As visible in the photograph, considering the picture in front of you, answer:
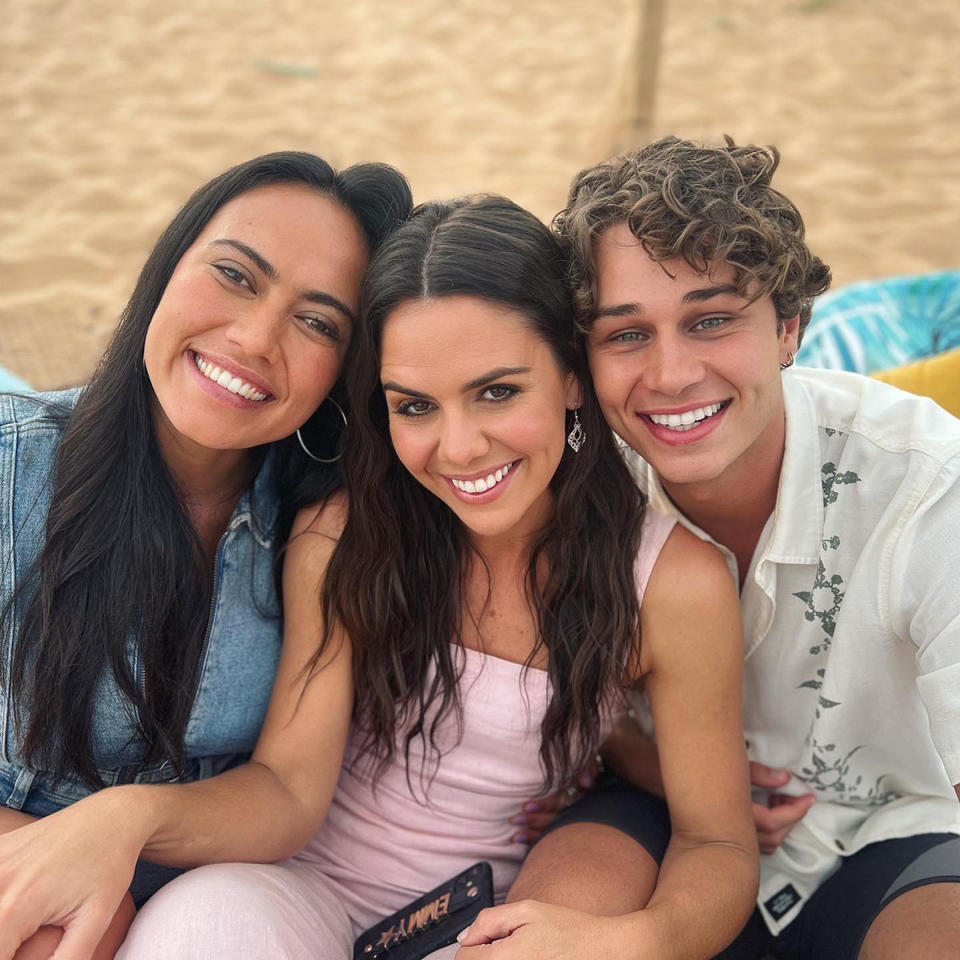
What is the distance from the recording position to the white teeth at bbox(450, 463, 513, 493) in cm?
194

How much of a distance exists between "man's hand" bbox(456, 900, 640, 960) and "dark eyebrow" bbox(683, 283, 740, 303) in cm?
105

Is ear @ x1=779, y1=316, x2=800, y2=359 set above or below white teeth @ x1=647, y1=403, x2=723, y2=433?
above

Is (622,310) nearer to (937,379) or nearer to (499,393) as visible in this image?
(499,393)

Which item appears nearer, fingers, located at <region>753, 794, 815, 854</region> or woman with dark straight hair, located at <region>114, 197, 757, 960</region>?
woman with dark straight hair, located at <region>114, 197, 757, 960</region>

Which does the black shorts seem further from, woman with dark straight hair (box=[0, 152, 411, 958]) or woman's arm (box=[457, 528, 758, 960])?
woman with dark straight hair (box=[0, 152, 411, 958])

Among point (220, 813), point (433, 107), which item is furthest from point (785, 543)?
point (433, 107)

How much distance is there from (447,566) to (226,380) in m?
0.57

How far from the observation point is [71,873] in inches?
67.8

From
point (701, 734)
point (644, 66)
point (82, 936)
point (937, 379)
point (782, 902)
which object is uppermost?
point (644, 66)

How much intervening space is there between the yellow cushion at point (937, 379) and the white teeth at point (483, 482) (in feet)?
4.21

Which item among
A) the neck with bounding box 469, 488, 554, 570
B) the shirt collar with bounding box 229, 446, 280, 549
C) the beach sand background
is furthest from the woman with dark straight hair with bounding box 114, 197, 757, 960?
the beach sand background

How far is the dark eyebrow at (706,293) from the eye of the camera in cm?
187

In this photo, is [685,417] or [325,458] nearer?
[685,417]

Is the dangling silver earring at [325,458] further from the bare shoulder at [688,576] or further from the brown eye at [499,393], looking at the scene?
the bare shoulder at [688,576]
